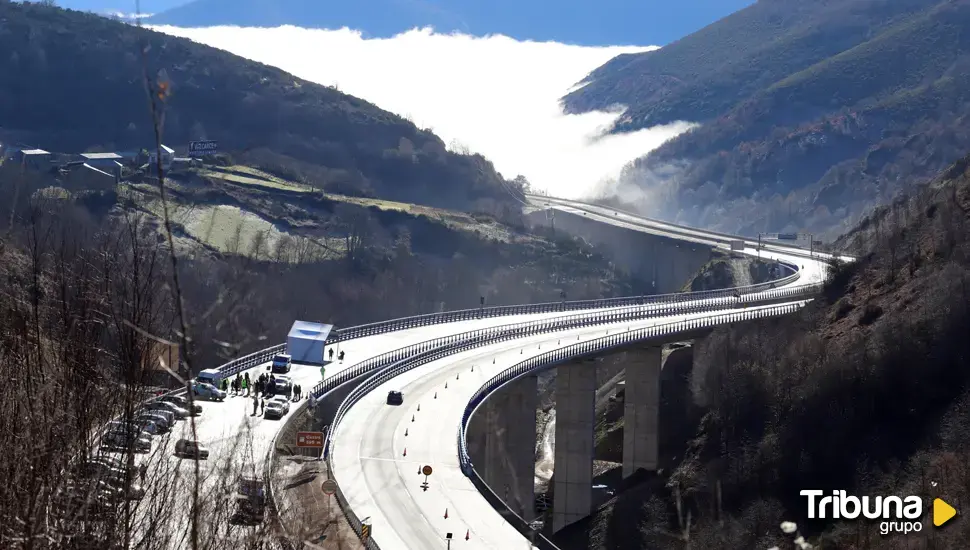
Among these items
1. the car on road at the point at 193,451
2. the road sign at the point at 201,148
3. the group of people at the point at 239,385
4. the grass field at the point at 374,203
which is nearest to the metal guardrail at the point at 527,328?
the group of people at the point at 239,385

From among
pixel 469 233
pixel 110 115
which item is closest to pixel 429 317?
pixel 469 233

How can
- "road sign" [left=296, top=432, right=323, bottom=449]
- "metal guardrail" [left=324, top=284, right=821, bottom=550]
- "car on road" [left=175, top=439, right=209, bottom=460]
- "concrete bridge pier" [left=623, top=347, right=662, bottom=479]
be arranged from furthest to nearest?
"concrete bridge pier" [left=623, top=347, right=662, bottom=479] → "metal guardrail" [left=324, top=284, right=821, bottom=550] → "road sign" [left=296, top=432, right=323, bottom=449] → "car on road" [left=175, top=439, right=209, bottom=460]

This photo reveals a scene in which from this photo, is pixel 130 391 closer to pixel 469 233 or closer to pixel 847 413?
pixel 847 413

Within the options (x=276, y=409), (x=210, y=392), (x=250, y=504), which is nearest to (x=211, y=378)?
(x=210, y=392)

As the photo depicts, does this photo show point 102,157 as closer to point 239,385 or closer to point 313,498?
point 239,385

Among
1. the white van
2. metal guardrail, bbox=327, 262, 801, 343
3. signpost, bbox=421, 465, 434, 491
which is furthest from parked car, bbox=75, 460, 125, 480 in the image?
metal guardrail, bbox=327, 262, 801, 343

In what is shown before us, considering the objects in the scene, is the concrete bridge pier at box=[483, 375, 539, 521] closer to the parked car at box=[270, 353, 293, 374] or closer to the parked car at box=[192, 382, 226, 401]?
the parked car at box=[270, 353, 293, 374]
